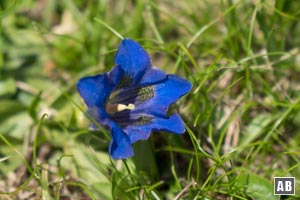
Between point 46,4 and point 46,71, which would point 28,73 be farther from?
point 46,4

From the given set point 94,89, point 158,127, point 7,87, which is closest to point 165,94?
point 158,127

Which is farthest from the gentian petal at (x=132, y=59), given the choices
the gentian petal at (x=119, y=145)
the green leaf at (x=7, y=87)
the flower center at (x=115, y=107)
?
the green leaf at (x=7, y=87)

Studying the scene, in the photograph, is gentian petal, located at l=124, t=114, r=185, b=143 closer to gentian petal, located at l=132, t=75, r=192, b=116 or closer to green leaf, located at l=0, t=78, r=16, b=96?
gentian petal, located at l=132, t=75, r=192, b=116

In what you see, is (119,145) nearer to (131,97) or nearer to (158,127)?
(158,127)

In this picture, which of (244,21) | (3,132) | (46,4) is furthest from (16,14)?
(244,21)

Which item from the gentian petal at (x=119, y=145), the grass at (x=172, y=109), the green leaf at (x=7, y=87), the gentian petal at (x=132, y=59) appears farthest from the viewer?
the green leaf at (x=7, y=87)

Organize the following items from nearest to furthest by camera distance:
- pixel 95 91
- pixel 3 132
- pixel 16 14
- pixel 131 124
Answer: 1. pixel 95 91
2. pixel 131 124
3. pixel 3 132
4. pixel 16 14

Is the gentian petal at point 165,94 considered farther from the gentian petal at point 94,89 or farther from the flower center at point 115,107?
the gentian petal at point 94,89
